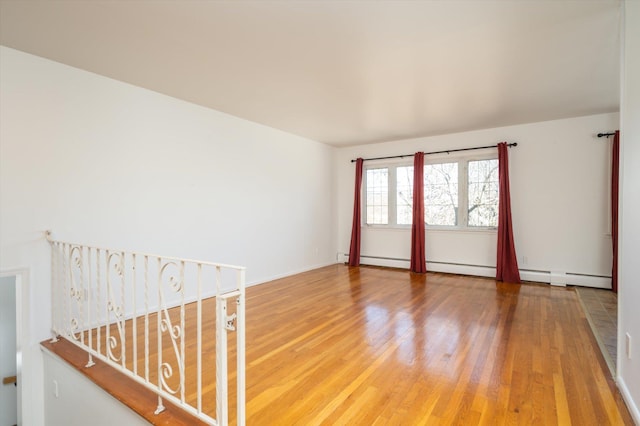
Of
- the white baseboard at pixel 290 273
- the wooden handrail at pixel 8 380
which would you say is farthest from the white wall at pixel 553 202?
the wooden handrail at pixel 8 380

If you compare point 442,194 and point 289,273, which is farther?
point 442,194

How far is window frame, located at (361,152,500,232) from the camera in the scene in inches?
218

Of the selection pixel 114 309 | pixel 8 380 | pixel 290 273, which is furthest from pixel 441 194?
pixel 8 380

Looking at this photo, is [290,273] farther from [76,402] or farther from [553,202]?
[553,202]

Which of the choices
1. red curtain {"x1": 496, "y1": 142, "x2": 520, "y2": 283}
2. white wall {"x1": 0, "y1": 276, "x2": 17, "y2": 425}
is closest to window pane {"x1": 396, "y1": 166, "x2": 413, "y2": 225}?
red curtain {"x1": 496, "y1": 142, "x2": 520, "y2": 283}

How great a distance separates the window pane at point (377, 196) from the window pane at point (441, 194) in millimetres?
830

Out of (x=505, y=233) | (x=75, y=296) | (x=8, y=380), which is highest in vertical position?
(x=505, y=233)

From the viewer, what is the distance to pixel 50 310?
283 cm

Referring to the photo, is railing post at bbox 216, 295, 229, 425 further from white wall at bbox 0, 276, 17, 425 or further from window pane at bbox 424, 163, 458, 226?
window pane at bbox 424, 163, 458, 226

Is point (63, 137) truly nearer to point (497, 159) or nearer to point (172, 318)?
point (172, 318)

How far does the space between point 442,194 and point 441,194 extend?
2 cm

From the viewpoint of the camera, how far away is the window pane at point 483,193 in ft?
17.6

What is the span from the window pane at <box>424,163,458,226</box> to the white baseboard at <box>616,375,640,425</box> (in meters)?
3.82

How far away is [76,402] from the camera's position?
2.37 m
